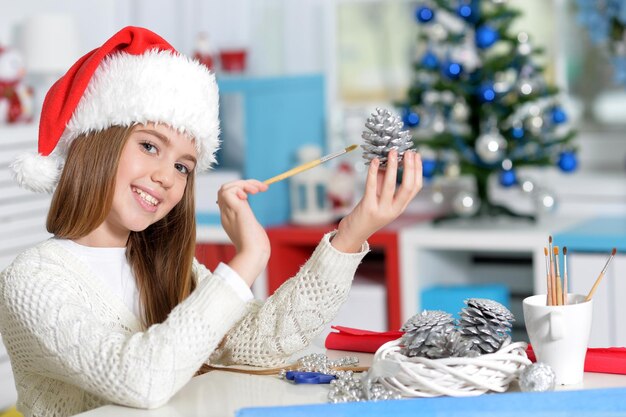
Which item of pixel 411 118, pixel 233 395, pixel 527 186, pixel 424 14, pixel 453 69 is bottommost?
pixel 233 395

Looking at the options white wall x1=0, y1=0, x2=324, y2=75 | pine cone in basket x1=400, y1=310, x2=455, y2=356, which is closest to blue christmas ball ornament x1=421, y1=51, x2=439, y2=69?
white wall x1=0, y1=0, x2=324, y2=75

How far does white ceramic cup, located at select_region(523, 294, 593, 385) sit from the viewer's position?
1238 mm

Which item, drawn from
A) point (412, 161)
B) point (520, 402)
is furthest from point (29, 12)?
point (520, 402)

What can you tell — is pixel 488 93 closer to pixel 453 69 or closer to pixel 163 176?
pixel 453 69

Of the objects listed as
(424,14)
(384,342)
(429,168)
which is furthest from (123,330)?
(424,14)

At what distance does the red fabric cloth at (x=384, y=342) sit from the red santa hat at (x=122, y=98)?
14.4 inches

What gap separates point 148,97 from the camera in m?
1.53

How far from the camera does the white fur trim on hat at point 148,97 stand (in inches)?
60.5

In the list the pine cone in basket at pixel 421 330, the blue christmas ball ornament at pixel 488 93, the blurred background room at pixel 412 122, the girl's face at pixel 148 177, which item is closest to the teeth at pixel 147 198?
the girl's face at pixel 148 177

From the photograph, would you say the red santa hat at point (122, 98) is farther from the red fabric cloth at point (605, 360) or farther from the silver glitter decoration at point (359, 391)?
the red fabric cloth at point (605, 360)

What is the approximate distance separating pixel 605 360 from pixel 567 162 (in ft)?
5.46

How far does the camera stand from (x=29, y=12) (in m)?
3.51

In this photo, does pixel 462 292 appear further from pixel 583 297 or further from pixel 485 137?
pixel 583 297

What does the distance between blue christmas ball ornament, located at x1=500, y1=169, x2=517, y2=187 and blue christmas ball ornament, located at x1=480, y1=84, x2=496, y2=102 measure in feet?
0.68
